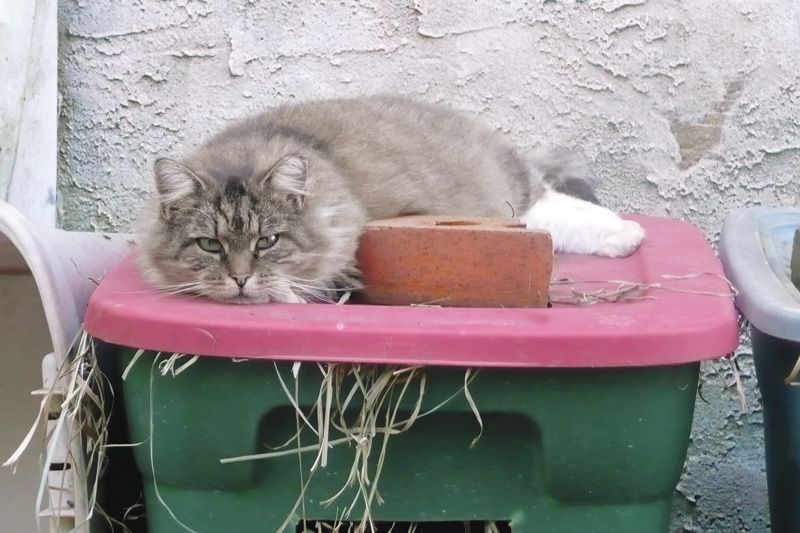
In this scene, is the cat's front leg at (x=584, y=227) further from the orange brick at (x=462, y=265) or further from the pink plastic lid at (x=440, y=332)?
the pink plastic lid at (x=440, y=332)

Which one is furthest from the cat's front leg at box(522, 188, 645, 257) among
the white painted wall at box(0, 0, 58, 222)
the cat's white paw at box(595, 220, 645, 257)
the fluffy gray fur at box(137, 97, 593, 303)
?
the white painted wall at box(0, 0, 58, 222)

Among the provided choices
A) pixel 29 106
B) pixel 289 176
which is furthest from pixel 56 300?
pixel 29 106

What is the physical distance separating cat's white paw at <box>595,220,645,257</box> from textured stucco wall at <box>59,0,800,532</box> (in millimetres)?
524

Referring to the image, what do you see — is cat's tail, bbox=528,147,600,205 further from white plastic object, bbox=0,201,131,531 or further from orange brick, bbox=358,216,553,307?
white plastic object, bbox=0,201,131,531

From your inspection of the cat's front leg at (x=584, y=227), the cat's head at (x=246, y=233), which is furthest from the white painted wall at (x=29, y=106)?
the cat's front leg at (x=584, y=227)

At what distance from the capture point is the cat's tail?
87.7 inches

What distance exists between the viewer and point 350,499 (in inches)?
51.9

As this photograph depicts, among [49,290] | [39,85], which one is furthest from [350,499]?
[39,85]

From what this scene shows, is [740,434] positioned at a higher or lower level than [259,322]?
lower

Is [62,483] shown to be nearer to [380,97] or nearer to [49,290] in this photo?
[49,290]

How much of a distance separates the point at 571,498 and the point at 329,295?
0.59m

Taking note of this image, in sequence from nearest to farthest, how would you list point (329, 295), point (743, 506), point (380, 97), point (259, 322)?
point (259, 322) < point (329, 295) < point (380, 97) < point (743, 506)

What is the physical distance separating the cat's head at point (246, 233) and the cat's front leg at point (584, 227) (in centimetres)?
42

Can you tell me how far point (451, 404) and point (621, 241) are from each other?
684mm
